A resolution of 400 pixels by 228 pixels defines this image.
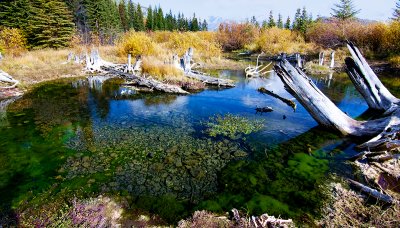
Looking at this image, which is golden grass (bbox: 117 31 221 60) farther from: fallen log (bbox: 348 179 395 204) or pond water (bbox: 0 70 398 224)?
fallen log (bbox: 348 179 395 204)

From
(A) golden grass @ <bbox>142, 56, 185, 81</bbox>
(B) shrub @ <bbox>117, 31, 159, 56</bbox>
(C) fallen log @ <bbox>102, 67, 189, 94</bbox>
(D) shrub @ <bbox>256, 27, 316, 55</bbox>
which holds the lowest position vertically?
(C) fallen log @ <bbox>102, 67, 189, 94</bbox>

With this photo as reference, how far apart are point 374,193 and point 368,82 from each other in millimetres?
6165

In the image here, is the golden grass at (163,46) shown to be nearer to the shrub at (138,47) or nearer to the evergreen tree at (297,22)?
the shrub at (138,47)

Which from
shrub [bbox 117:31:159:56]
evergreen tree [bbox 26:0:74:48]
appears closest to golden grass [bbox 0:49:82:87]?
shrub [bbox 117:31:159:56]

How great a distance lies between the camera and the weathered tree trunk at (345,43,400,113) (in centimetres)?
890

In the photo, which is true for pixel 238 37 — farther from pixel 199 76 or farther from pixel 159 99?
pixel 159 99

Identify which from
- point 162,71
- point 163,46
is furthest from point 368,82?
point 163,46

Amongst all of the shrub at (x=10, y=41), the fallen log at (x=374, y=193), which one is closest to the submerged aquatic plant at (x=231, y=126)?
the fallen log at (x=374, y=193)

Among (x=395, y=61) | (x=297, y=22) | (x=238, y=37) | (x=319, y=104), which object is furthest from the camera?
(x=297, y=22)

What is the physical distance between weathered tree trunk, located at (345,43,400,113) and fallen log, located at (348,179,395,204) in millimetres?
5444

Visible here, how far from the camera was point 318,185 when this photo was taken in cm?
515

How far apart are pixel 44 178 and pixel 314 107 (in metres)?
7.47

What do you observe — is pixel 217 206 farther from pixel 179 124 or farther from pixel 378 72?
pixel 378 72

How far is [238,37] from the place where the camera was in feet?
155
